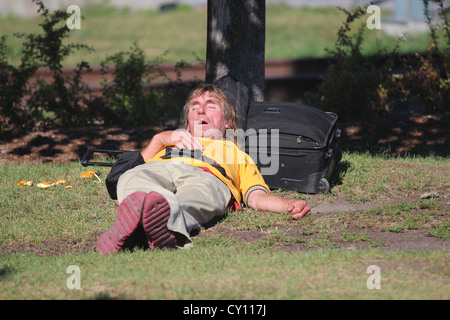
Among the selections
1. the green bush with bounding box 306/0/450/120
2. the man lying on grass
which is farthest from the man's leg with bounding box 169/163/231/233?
the green bush with bounding box 306/0/450/120

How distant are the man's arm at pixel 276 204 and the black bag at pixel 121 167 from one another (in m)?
0.91

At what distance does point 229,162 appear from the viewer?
5.08 metres

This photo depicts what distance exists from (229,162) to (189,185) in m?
0.59

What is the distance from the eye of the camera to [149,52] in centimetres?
1725

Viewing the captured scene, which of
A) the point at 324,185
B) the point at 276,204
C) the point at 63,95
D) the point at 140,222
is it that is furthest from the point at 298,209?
the point at 63,95

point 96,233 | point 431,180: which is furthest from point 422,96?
point 96,233

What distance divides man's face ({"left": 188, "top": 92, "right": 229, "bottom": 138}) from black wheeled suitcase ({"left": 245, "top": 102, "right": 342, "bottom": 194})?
50 centimetres

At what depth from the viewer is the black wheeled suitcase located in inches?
218

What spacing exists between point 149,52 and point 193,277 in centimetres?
1428

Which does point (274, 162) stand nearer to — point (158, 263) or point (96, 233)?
point (96, 233)

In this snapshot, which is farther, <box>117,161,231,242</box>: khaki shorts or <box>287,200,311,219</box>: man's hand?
<box>287,200,311,219</box>: man's hand

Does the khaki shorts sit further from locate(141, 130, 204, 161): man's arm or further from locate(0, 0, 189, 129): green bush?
locate(0, 0, 189, 129): green bush

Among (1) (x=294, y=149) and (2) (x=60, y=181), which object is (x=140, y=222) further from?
(2) (x=60, y=181)

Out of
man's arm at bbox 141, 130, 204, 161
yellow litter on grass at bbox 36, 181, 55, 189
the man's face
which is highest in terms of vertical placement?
the man's face
